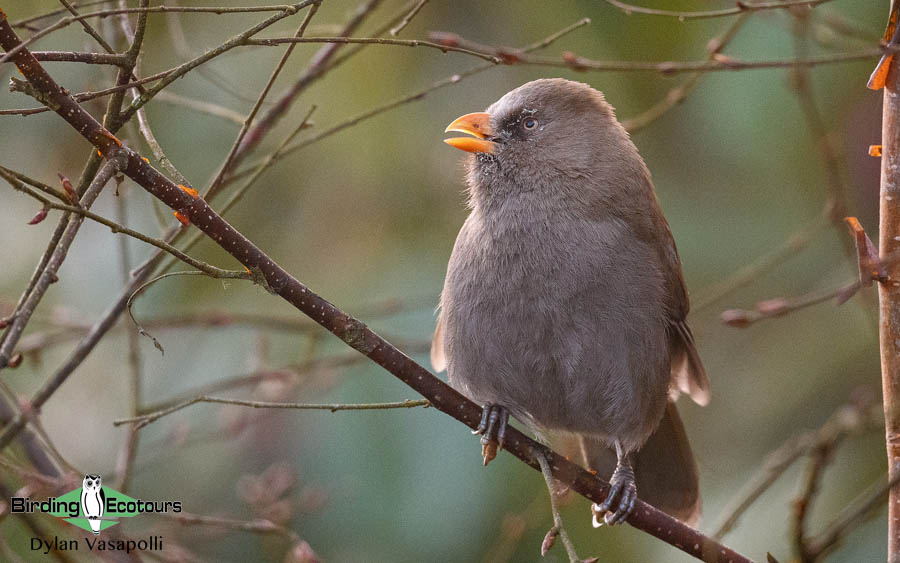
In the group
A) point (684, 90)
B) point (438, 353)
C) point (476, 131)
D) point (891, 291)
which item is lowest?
point (891, 291)

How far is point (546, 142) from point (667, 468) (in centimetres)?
157

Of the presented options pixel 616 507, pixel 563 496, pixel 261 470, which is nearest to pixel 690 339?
pixel 616 507

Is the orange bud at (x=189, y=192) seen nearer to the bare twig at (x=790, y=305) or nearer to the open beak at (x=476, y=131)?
the bare twig at (x=790, y=305)

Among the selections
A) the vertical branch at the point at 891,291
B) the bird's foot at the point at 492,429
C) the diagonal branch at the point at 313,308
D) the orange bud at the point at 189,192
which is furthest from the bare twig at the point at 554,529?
the orange bud at the point at 189,192

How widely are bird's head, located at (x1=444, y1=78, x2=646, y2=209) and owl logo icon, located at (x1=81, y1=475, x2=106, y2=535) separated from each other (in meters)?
1.91

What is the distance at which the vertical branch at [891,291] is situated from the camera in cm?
258

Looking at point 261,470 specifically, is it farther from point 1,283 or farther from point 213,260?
point 1,283

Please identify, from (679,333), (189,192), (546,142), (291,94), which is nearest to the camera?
(189,192)

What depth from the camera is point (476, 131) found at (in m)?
4.22

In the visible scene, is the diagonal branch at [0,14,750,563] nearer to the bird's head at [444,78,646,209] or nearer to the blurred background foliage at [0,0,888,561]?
the bird's head at [444,78,646,209]

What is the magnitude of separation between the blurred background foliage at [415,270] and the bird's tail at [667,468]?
0.91 meters

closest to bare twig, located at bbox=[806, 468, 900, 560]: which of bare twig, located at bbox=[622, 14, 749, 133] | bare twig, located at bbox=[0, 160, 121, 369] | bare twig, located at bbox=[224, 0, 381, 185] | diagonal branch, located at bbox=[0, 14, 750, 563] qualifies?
diagonal branch, located at bbox=[0, 14, 750, 563]

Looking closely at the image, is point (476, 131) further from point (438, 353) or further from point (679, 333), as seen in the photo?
point (679, 333)

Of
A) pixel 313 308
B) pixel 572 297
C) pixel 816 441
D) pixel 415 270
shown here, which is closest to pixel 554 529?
pixel 816 441
